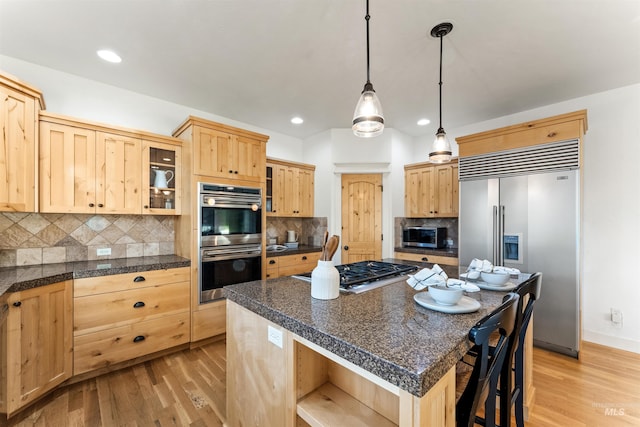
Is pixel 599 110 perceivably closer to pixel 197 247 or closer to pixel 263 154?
pixel 263 154

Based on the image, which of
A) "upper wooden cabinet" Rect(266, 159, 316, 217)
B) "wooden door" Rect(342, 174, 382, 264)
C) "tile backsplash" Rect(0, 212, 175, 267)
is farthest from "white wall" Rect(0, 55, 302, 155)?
"wooden door" Rect(342, 174, 382, 264)

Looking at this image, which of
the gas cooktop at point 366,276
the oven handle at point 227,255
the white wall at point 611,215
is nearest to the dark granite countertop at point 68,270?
the oven handle at point 227,255

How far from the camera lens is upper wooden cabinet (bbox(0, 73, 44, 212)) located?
1.90m

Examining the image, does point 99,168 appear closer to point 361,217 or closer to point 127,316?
point 127,316

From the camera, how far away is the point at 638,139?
275cm

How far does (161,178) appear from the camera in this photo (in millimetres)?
2906

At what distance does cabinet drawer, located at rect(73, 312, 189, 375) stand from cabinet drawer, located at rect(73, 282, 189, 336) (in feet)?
0.20

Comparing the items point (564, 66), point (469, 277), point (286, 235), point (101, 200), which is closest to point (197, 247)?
point (101, 200)

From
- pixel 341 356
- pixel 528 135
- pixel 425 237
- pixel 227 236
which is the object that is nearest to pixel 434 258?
pixel 425 237

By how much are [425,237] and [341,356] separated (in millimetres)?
3411

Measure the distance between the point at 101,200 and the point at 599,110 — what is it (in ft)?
17.6

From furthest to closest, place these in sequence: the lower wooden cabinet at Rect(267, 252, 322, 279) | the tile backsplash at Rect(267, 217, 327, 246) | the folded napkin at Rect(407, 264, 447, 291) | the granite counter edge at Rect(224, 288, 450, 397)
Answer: the tile backsplash at Rect(267, 217, 327, 246) < the lower wooden cabinet at Rect(267, 252, 322, 279) < the folded napkin at Rect(407, 264, 447, 291) < the granite counter edge at Rect(224, 288, 450, 397)

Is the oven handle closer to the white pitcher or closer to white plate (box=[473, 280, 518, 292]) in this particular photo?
the white pitcher

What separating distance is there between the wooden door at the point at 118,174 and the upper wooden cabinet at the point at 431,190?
3.70 meters
